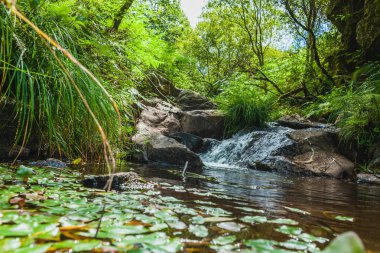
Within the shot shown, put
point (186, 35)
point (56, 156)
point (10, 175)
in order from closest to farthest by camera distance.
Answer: point (10, 175), point (56, 156), point (186, 35)

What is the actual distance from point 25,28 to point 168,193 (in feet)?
5.43

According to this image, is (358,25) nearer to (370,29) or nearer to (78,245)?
(370,29)

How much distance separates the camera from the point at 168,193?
1936 millimetres

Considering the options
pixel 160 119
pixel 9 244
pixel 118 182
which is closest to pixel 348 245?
pixel 9 244

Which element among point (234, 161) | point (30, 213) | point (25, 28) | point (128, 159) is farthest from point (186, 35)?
point (30, 213)

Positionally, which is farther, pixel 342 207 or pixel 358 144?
pixel 358 144

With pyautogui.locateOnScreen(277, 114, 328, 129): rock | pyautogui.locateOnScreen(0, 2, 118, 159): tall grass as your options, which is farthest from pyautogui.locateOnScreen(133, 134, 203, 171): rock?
pyautogui.locateOnScreen(277, 114, 328, 129): rock

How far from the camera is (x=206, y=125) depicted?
782 centimetres

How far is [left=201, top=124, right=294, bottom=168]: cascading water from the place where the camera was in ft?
17.3

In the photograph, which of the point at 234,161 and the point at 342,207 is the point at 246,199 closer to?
the point at 342,207

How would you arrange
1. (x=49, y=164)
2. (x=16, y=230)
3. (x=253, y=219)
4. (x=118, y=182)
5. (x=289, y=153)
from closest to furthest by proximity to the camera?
(x=16, y=230) → (x=253, y=219) → (x=118, y=182) → (x=49, y=164) → (x=289, y=153)

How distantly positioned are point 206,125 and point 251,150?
6.77 feet

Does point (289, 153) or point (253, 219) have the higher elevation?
point (289, 153)

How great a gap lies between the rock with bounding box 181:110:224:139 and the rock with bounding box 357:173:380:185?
385 cm
